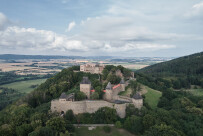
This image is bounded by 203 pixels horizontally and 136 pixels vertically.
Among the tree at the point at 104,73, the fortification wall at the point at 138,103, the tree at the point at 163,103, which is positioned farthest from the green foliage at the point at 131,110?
the tree at the point at 104,73

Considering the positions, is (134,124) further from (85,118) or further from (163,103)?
(163,103)

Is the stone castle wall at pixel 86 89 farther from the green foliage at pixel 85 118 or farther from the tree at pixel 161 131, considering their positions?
the tree at pixel 161 131

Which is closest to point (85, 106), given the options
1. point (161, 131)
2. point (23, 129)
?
point (23, 129)

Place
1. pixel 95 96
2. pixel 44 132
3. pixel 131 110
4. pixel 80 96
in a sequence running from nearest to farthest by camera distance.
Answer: pixel 44 132 < pixel 131 110 < pixel 95 96 < pixel 80 96

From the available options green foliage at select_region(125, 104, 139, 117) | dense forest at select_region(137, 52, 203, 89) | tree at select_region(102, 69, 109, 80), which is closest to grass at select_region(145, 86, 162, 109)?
green foliage at select_region(125, 104, 139, 117)

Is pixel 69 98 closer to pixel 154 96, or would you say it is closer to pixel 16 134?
pixel 16 134

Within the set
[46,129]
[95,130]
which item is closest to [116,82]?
[95,130]

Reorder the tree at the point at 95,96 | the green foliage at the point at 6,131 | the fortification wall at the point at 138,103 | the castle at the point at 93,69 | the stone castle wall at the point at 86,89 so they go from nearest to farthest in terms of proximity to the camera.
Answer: the green foliage at the point at 6,131 → the fortification wall at the point at 138,103 → the tree at the point at 95,96 → the stone castle wall at the point at 86,89 → the castle at the point at 93,69

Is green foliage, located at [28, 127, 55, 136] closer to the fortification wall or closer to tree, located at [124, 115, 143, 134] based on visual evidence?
tree, located at [124, 115, 143, 134]
